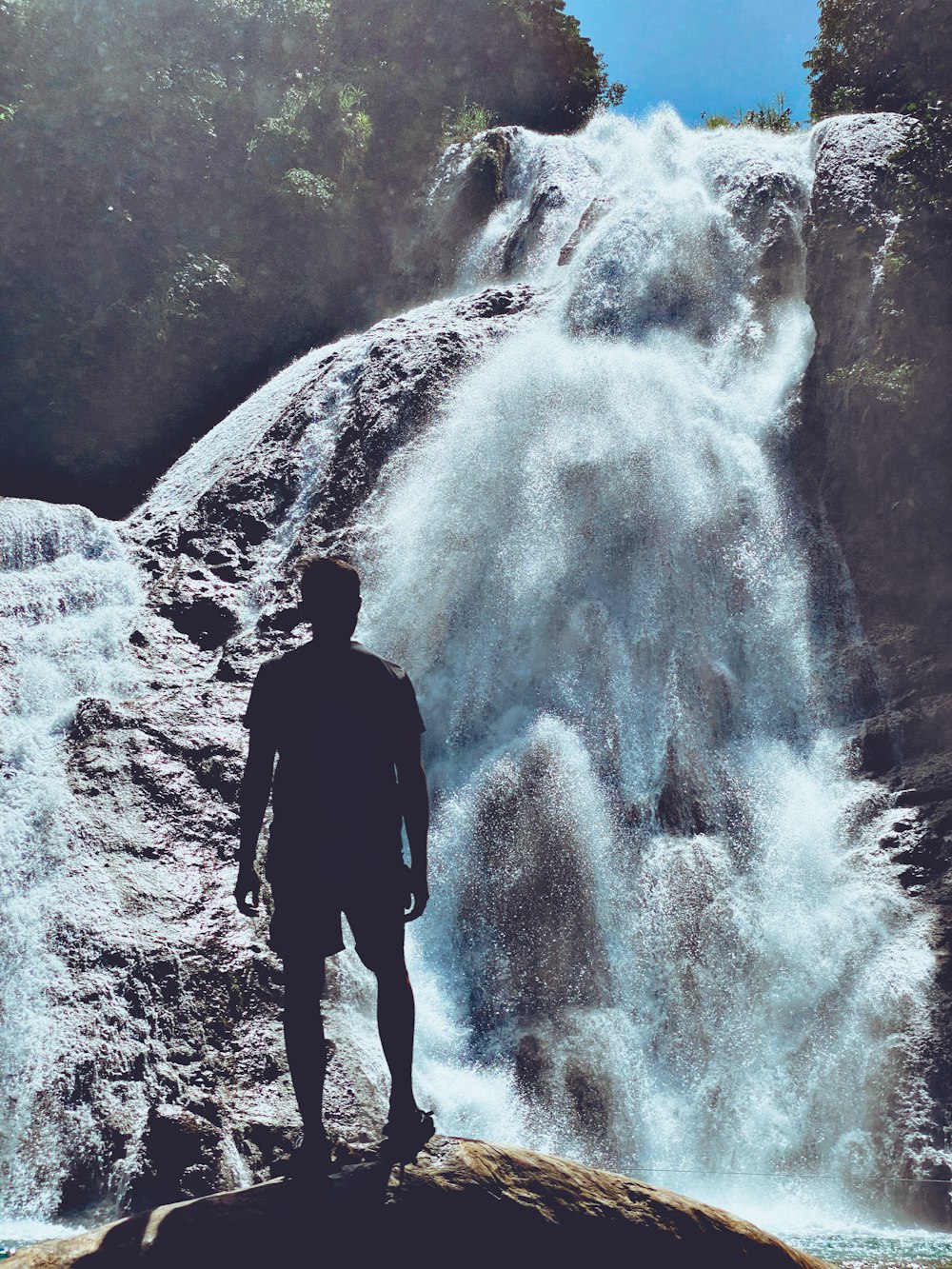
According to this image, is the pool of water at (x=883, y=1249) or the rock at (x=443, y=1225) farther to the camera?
the pool of water at (x=883, y=1249)

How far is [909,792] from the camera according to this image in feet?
25.8

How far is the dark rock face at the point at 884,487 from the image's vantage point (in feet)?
26.0

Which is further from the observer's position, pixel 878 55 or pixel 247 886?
pixel 878 55

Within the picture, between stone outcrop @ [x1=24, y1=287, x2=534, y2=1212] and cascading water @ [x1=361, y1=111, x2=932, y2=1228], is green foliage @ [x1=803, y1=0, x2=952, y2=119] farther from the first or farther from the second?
stone outcrop @ [x1=24, y1=287, x2=534, y2=1212]

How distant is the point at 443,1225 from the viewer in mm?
2750

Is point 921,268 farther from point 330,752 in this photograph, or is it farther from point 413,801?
point 330,752

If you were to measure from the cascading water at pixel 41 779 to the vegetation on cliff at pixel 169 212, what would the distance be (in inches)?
326

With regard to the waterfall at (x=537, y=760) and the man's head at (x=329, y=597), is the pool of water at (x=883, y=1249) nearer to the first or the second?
the waterfall at (x=537, y=760)

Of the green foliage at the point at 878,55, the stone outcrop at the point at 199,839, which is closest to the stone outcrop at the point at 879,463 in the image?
the green foliage at the point at 878,55

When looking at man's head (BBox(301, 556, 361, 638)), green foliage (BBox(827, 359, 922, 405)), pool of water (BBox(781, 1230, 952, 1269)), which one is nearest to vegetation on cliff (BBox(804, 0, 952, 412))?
green foliage (BBox(827, 359, 922, 405))

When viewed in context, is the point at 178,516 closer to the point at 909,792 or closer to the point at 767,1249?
the point at 909,792

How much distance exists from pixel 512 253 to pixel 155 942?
481 inches

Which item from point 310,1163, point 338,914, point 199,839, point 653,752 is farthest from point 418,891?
point 653,752

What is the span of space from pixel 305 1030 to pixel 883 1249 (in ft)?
11.7
